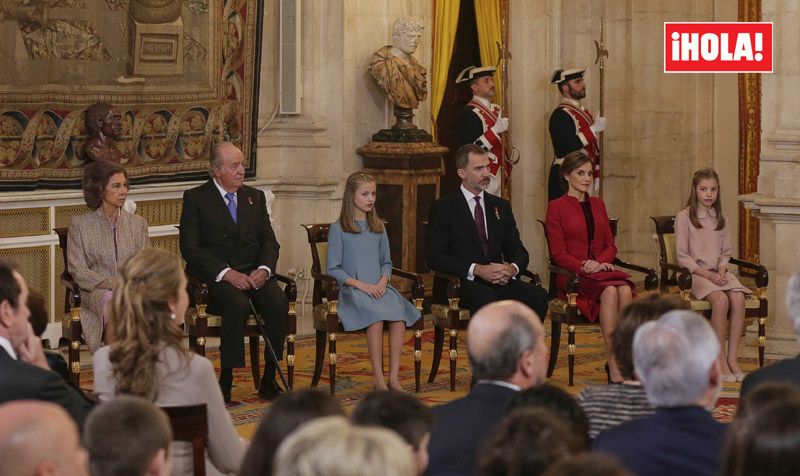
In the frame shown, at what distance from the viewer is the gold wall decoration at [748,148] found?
12.2 m

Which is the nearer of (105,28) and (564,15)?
(105,28)

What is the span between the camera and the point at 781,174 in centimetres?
872

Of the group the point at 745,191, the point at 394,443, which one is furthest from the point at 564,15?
the point at 394,443

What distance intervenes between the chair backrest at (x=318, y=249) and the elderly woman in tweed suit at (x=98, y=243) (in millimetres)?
995

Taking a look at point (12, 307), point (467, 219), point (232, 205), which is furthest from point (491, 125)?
point (12, 307)

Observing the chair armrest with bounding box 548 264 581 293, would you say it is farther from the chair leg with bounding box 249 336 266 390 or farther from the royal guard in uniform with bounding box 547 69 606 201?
the royal guard in uniform with bounding box 547 69 606 201

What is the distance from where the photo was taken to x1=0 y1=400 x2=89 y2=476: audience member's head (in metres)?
2.71

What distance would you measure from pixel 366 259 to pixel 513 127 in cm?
445

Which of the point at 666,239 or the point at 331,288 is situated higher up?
the point at 666,239

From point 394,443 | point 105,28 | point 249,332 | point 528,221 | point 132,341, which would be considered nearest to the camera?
point 394,443

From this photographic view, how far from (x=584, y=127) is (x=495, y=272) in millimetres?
3581

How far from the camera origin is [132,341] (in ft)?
14.9

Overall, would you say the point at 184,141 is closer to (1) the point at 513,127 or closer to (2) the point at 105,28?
(2) the point at 105,28

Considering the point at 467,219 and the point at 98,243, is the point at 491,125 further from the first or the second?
the point at 98,243
